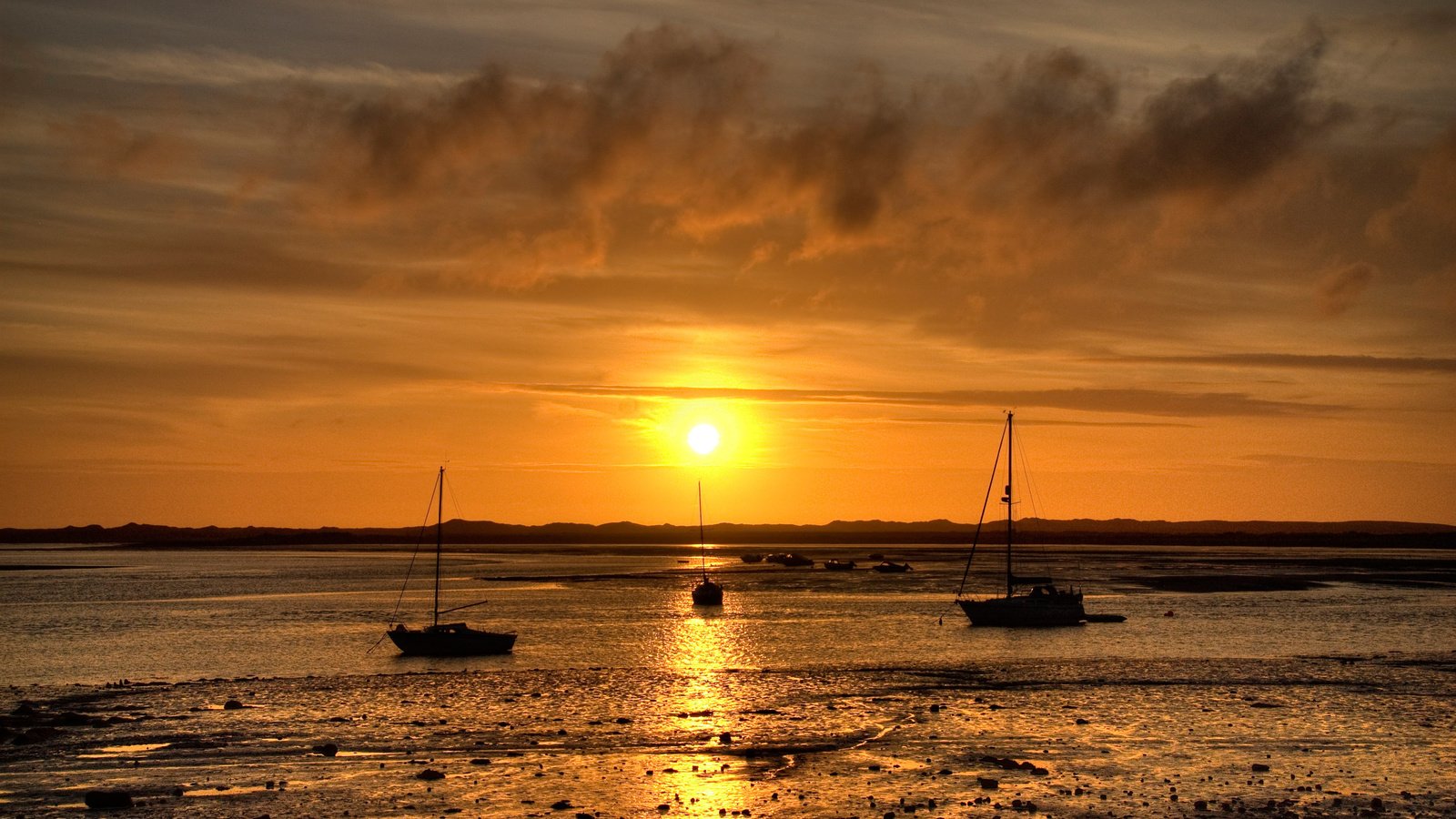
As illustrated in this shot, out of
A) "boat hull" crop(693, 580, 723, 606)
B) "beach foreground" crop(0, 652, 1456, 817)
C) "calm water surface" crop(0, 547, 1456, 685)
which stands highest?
"boat hull" crop(693, 580, 723, 606)

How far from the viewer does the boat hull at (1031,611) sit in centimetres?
8675

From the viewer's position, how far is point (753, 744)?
134 ft

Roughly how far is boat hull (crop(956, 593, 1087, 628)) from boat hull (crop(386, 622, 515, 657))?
112 ft

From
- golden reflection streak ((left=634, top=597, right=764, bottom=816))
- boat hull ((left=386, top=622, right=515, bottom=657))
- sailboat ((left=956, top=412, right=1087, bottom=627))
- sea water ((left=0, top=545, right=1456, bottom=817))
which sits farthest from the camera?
sailboat ((left=956, top=412, right=1087, bottom=627))

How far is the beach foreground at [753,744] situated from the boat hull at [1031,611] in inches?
1030

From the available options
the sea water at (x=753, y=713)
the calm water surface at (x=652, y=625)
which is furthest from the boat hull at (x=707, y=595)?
the sea water at (x=753, y=713)

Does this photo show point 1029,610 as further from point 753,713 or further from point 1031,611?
point 753,713

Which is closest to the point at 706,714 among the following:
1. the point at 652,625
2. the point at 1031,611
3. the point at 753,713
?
the point at 753,713

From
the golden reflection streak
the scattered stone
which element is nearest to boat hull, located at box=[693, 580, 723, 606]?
the golden reflection streak

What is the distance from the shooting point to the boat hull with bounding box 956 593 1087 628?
8675 cm

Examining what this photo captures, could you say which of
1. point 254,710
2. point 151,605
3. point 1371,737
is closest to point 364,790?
point 254,710

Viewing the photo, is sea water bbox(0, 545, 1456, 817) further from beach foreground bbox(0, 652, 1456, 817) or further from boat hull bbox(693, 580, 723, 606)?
boat hull bbox(693, 580, 723, 606)

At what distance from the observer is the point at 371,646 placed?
247ft

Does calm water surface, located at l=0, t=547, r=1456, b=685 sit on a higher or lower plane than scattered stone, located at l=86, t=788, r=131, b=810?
higher
